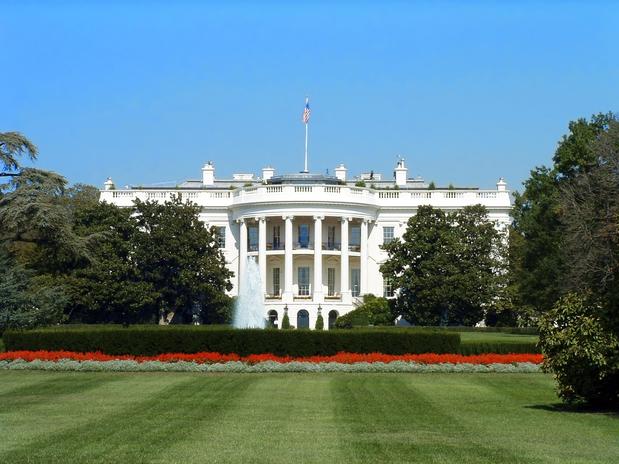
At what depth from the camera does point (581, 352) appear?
2175cm

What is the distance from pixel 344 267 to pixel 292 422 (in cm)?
5618

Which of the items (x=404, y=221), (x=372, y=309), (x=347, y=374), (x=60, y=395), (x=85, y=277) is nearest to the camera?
(x=60, y=395)

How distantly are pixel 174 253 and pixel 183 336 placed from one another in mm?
31097

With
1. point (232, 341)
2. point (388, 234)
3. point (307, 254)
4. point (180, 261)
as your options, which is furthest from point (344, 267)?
point (232, 341)

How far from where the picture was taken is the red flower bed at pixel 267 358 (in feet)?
115

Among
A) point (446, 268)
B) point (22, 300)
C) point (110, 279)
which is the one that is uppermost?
point (446, 268)

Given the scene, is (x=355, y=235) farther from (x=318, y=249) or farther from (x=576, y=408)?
(x=576, y=408)

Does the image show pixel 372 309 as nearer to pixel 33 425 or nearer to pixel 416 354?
pixel 416 354

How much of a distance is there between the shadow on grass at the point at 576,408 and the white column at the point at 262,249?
52.5 meters

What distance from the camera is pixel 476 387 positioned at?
28.6 metres

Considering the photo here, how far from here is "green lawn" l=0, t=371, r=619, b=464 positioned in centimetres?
1577

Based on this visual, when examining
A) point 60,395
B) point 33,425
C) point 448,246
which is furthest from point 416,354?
point 448,246

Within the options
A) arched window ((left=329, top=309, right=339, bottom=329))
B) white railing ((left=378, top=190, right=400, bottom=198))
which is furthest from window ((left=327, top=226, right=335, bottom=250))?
arched window ((left=329, top=309, right=339, bottom=329))

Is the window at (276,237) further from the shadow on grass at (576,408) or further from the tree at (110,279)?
the shadow on grass at (576,408)
